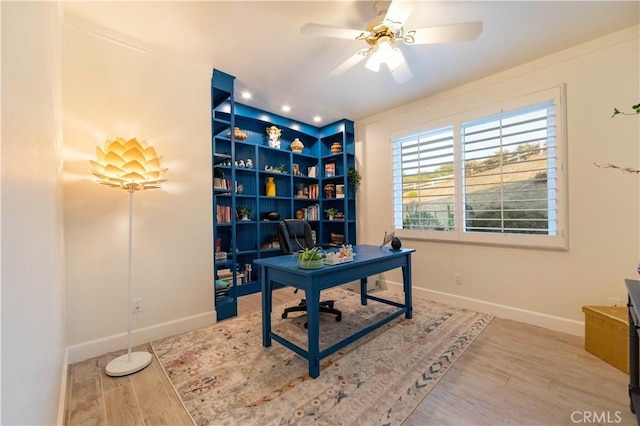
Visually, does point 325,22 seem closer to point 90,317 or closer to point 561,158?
point 561,158

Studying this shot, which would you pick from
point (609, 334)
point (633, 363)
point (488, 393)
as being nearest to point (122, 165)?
point (488, 393)

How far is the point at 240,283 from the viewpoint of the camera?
3725mm

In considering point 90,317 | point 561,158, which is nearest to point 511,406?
point 561,158

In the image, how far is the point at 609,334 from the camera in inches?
77.1

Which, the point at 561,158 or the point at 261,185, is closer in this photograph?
the point at 561,158

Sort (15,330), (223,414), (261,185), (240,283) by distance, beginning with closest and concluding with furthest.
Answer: (15,330) < (223,414) < (240,283) < (261,185)

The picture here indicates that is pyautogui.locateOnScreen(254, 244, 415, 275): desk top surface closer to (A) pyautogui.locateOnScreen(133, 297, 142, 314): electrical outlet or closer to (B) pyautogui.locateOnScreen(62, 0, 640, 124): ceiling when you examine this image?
(A) pyautogui.locateOnScreen(133, 297, 142, 314): electrical outlet

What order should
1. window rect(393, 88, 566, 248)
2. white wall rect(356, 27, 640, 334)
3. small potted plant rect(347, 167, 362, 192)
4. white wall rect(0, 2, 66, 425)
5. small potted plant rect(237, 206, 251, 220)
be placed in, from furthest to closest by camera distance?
small potted plant rect(347, 167, 362, 192)
small potted plant rect(237, 206, 251, 220)
window rect(393, 88, 566, 248)
white wall rect(356, 27, 640, 334)
white wall rect(0, 2, 66, 425)

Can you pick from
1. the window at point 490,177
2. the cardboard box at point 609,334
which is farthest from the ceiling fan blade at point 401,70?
the cardboard box at point 609,334

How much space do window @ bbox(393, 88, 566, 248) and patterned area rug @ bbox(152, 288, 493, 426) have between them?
1.03 meters

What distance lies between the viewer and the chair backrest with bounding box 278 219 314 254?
2.96 m

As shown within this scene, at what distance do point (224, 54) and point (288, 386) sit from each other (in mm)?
2952

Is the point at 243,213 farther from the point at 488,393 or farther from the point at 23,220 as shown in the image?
the point at 488,393
